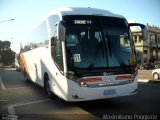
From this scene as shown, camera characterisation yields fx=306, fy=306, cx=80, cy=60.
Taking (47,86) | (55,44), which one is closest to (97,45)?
(55,44)

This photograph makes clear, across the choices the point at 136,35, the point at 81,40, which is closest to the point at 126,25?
the point at 81,40

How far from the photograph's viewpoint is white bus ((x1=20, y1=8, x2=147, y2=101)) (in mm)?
9148

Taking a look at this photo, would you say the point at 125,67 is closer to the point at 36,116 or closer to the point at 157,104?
the point at 157,104

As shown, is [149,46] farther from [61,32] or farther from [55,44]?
[61,32]

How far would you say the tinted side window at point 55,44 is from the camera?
9875mm

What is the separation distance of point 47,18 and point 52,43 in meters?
1.60

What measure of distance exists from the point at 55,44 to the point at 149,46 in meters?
70.5

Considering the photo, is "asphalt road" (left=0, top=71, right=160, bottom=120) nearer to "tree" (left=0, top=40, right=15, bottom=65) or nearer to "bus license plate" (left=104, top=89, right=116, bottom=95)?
"bus license plate" (left=104, top=89, right=116, bottom=95)

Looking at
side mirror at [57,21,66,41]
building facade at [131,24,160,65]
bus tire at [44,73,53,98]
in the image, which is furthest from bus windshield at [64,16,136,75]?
building facade at [131,24,160,65]

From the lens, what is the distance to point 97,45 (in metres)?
9.52

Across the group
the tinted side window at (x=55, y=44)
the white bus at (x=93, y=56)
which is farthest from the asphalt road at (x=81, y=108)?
the tinted side window at (x=55, y=44)

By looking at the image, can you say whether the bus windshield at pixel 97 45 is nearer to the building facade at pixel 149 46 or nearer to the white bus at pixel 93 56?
the white bus at pixel 93 56

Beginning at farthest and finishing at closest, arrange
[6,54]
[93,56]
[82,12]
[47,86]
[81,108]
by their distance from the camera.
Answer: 1. [6,54]
2. [47,86]
3. [82,12]
4. [81,108]
5. [93,56]

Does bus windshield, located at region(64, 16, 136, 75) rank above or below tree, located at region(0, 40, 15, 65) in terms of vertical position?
above
